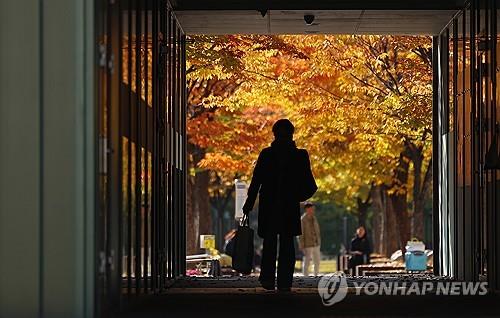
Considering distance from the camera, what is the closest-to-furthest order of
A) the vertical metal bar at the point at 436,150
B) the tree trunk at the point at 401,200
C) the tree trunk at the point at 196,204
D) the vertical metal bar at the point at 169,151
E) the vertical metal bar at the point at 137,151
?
the vertical metal bar at the point at 137,151, the vertical metal bar at the point at 169,151, the vertical metal bar at the point at 436,150, the tree trunk at the point at 196,204, the tree trunk at the point at 401,200

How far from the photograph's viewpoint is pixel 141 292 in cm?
1420

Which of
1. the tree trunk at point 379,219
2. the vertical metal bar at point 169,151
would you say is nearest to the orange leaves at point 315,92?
the vertical metal bar at point 169,151

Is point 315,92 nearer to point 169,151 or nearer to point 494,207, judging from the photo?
point 169,151

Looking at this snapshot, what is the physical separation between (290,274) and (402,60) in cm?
1345

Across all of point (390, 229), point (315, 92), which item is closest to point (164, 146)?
point (315, 92)

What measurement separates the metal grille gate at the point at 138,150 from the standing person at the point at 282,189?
4.19 feet

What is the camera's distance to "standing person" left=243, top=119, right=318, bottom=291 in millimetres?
15062

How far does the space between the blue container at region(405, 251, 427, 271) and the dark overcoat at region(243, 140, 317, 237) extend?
1437cm

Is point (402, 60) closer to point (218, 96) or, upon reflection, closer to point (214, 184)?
point (218, 96)

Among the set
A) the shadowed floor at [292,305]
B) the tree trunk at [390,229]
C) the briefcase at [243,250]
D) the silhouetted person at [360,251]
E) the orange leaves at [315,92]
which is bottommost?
the shadowed floor at [292,305]

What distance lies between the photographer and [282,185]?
49.6 feet

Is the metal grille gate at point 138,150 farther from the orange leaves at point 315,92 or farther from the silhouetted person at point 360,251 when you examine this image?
the silhouetted person at point 360,251

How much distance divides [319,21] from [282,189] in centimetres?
669

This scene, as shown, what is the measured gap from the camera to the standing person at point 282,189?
1506cm
